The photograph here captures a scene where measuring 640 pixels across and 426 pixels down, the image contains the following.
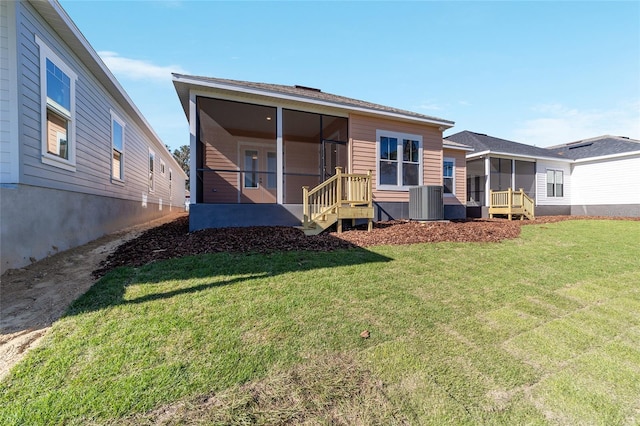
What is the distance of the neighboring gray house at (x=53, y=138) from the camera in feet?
13.8

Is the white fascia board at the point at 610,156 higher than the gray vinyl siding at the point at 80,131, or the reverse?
the white fascia board at the point at 610,156

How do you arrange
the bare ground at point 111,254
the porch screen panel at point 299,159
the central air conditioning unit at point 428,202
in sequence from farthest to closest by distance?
the porch screen panel at point 299,159
the central air conditioning unit at point 428,202
the bare ground at point 111,254

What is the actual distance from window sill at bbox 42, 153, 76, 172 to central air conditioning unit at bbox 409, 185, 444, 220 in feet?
28.8

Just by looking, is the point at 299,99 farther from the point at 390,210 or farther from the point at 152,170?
the point at 152,170

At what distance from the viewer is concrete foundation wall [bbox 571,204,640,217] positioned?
589 inches

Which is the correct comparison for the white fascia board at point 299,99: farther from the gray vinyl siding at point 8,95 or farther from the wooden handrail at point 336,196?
the gray vinyl siding at point 8,95

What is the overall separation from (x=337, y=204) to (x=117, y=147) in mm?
7418

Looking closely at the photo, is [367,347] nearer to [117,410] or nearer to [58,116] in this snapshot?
[117,410]

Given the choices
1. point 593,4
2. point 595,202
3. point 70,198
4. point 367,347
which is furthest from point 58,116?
point 595,202

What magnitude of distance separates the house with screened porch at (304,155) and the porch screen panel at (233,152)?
0.12ft

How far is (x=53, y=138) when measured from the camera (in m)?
5.53

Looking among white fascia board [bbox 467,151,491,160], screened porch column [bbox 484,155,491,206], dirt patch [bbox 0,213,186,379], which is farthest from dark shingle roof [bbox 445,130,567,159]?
dirt patch [bbox 0,213,186,379]

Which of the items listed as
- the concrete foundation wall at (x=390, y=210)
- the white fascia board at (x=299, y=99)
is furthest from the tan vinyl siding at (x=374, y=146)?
the white fascia board at (x=299, y=99)

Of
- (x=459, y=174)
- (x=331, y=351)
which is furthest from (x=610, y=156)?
(x=331, y=351)
